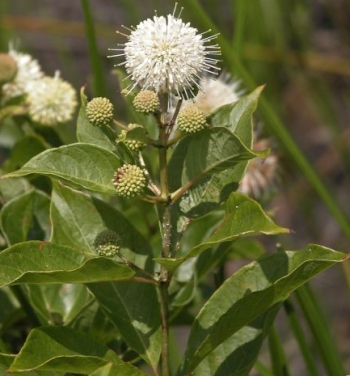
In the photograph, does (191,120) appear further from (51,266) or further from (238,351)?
(238,351)

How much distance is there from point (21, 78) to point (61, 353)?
3.03 ft

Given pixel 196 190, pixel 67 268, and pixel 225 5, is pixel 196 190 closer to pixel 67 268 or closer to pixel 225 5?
pixel 67 268

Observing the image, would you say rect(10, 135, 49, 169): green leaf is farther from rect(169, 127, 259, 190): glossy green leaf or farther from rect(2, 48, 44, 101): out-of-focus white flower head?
rect(169, 127, 259, 190): glossy green leaf

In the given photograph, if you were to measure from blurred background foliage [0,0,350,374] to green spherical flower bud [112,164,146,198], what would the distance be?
185cm

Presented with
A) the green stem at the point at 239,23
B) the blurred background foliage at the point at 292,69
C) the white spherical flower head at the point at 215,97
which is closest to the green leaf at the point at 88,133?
the white spherical flower head at the point at 215,97

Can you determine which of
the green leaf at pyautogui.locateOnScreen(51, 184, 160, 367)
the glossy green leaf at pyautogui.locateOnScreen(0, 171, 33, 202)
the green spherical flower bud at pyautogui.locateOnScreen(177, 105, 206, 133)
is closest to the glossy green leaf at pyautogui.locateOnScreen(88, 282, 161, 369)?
the green leaf at pyautogui.locateOnScreen(51, 184, 160, 367)

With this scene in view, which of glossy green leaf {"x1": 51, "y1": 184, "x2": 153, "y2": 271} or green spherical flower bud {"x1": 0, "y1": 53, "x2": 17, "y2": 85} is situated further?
green spherical flower bud {"x1": 0, "y1": 53, "x2": 17, "y2": 85}

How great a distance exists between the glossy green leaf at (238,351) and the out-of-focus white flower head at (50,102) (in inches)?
30.7

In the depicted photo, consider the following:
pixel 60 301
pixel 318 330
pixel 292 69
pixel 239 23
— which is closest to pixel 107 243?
pixel 60 301

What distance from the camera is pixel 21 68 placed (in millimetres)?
2230

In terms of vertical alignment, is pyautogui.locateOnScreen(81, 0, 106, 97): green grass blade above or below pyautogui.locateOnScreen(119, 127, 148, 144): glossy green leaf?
above

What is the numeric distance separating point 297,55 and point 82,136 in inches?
115

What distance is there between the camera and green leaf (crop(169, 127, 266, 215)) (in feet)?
4.63

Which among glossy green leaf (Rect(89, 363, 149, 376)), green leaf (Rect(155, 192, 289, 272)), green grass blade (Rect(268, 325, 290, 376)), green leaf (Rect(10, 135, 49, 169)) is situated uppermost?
green leaf (Rect(10, 135, 49, 169))
